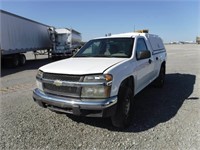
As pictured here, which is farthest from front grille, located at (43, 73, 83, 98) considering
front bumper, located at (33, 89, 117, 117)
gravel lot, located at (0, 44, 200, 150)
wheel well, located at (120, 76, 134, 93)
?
wheel well, located at (120, 76, 134, 93)

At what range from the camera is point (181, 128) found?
3.89m

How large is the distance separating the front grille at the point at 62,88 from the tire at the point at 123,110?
81cm

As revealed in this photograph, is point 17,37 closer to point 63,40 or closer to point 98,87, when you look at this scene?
point 63,40

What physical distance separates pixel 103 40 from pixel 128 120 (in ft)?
7.68

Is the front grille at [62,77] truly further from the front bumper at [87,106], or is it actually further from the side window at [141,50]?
the side window at [141,50]

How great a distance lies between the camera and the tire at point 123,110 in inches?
147

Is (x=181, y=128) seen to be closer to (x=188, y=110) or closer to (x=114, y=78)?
(x=188, y=110)

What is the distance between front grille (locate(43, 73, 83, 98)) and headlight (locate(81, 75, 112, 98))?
14 centimetres

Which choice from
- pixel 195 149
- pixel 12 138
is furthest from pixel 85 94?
pixel 195 149

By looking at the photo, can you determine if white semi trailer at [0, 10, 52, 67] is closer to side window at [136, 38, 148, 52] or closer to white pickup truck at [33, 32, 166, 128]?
side window at [136, 38, 148, 52]

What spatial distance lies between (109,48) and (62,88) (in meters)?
1.89

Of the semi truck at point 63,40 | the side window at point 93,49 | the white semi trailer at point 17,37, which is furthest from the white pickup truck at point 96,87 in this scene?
the semi truck at point 63,40

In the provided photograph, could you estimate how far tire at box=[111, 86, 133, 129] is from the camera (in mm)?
3732

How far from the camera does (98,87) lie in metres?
3.38
